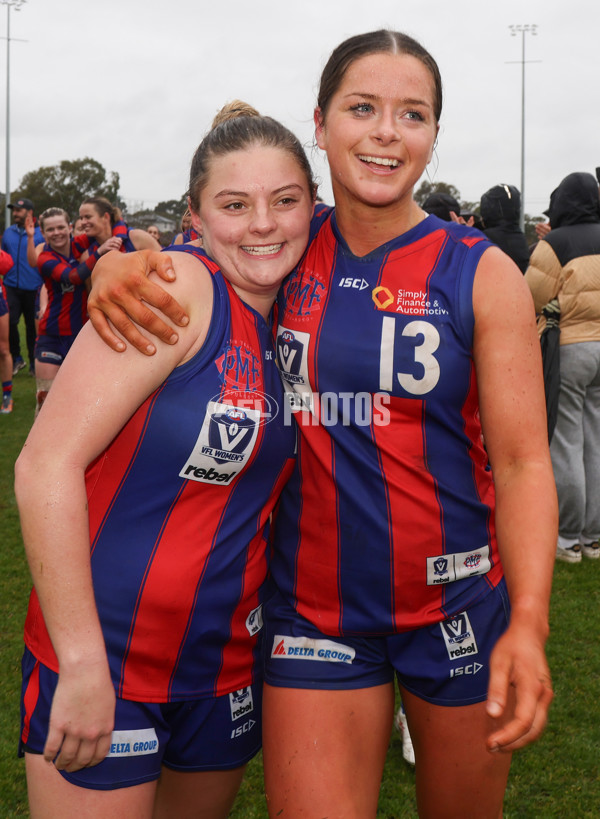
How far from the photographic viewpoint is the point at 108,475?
1.93 m

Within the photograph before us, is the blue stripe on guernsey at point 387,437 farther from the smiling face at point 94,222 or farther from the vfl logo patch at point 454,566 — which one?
the smiling face at point 94,222

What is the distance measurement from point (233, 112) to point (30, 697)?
170cm

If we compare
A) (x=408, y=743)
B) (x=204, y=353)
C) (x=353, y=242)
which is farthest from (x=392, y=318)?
(x=408, y=743)

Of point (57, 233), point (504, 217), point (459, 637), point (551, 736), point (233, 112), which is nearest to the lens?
point (459, 637)

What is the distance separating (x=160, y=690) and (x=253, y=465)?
1.97 feet

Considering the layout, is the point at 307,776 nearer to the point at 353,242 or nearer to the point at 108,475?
the point at 108,475

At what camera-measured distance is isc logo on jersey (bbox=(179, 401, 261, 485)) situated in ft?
6.17

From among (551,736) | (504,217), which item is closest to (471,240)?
(551,736)

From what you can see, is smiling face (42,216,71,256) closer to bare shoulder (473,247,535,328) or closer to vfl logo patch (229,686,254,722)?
vfl logo patch (229,686,254,722)

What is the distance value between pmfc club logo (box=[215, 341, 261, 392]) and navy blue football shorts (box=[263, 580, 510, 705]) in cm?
69

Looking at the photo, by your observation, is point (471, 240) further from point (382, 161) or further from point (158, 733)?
point (158, 733)

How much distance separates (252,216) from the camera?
2072 millimetres

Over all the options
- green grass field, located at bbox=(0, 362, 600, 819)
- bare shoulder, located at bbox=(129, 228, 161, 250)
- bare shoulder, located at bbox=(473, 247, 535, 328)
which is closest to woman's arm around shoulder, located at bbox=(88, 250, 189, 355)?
green grass field, located at bbox=(0, 362, 600, 819)

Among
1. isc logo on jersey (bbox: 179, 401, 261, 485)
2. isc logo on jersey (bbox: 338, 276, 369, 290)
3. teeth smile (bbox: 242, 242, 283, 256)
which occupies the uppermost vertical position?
teeth smile (bbox: 242, 242, 283, 256)
